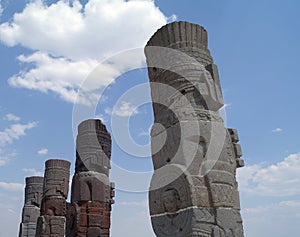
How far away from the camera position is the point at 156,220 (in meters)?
5.07

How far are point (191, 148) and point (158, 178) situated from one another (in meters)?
0.70

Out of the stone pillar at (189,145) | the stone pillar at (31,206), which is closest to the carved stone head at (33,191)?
the stone pillar at (31,206)

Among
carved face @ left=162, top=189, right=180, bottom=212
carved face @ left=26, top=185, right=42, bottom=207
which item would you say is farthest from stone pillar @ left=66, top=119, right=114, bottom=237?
carved face @ left=162, top=189, right=180, bottom=212

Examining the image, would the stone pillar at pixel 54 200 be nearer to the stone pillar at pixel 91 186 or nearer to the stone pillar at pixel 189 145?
the stone pillar at pixel 91 186

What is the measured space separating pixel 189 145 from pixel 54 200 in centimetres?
1091

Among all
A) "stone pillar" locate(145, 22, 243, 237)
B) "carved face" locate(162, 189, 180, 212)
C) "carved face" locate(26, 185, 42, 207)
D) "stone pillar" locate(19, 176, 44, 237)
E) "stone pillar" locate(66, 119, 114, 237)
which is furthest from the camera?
"carved face" locate(26, 185, 42, 207)

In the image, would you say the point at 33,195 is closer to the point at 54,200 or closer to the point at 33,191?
the point at 33,191

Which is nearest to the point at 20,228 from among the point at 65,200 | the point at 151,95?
the point at 65,200

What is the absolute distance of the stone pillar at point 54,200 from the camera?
13.9 m

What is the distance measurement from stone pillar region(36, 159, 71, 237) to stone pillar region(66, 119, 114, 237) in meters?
1.65

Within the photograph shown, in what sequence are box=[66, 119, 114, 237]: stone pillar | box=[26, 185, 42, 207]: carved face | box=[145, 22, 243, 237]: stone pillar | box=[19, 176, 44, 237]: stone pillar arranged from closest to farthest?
box=[145, 22, 243, 237]: stone pillar
box=[66, 119, 114, 237]: stone pillar
box=[19, 176, 44, 237]: stone pillar
box=[26, 185, 42, 207]: carved face

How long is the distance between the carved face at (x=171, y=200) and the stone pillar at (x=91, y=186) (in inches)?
305

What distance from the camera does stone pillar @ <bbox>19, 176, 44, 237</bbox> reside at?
56.6 ft

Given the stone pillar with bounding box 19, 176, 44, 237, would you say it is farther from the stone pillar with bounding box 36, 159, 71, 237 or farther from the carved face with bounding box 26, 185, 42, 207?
the stone pillar with bounding box 36, 159, 71, 237
